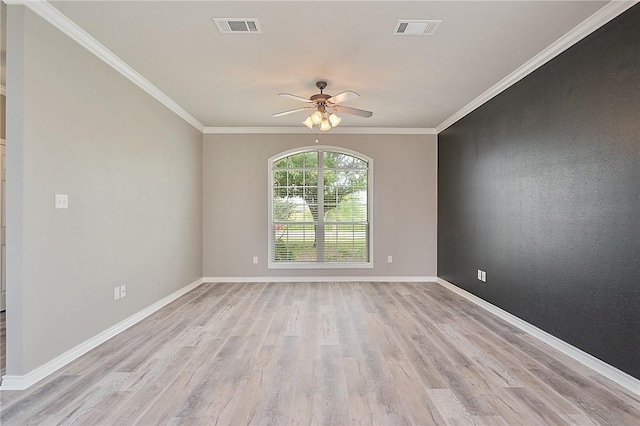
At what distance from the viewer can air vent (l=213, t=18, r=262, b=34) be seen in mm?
2533

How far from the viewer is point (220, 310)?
4.08 m

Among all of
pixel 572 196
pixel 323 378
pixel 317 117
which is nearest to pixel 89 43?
pixel 317 117

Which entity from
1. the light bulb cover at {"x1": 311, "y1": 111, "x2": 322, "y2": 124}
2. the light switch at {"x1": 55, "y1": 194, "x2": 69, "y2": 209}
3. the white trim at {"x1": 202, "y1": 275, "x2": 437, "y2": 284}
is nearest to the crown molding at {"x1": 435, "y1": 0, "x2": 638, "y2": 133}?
the light bulb cover at {"x1": 311, "y1": 111, "x2": 322, "y2": 124}

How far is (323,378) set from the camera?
236cm

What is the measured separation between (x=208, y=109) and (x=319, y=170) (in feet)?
6.93

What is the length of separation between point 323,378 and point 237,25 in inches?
108

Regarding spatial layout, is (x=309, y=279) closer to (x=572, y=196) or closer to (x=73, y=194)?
(x=73, y=194)

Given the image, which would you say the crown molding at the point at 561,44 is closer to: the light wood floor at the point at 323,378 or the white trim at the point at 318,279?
the light wood floor at the point at 323,378

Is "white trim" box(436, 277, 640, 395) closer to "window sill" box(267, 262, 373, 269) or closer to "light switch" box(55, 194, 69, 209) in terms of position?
"window sill" box(267, 262, 373, 269)

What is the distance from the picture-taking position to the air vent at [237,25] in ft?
8.31

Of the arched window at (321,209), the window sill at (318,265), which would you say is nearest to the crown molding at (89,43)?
the arched window at (321,209)

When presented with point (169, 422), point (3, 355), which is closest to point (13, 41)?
point (3, 355)

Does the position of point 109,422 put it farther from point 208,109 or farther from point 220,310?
point 208,109

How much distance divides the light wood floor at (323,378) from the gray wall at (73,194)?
373mm
